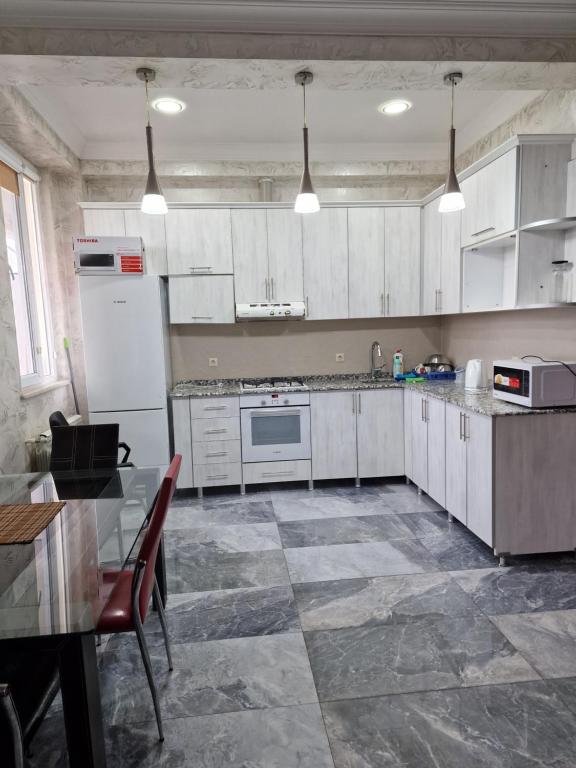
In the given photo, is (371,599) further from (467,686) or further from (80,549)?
(80,549)

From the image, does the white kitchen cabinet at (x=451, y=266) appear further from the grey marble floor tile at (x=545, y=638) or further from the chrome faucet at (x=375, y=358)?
the grey marble floor tile at (x=545, y=638)

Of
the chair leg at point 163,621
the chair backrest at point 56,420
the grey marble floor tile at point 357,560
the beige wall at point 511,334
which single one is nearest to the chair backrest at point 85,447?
the chair backrest at point 56,420

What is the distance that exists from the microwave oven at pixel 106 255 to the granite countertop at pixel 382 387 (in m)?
1.10

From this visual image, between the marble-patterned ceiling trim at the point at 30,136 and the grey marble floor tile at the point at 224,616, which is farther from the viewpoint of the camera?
the marble-patterned ceiling trim at the point at 30,136

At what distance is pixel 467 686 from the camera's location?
185 centimetres

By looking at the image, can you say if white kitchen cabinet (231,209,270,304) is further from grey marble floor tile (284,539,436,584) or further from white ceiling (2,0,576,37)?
grey marble floor tile (284,539,436,584)

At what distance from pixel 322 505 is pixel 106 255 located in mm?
2604

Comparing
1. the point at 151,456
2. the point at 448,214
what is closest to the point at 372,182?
the point at 448,214

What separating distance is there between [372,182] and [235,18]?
8.21 ft

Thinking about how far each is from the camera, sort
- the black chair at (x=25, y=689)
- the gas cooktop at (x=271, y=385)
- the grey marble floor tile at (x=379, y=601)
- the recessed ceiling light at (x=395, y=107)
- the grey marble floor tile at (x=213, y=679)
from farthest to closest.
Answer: the gas cooktop at (x=271, y=385) < the recessed ceiling light at (x=395, y=107) < the grey marble floor tile at (x=379, y=601) < the grey marble floor tile at (x=213, y=679) < the black chair at (x=25, y=689)

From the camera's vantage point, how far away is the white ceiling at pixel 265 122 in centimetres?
321

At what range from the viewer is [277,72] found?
2.48 meters

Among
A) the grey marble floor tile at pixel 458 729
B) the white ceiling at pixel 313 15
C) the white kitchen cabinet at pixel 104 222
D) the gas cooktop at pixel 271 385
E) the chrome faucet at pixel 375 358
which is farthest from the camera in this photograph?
the chrome faucet at pixel 375 358

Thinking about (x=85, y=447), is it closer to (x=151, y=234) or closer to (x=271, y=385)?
(x=271, y=385)
